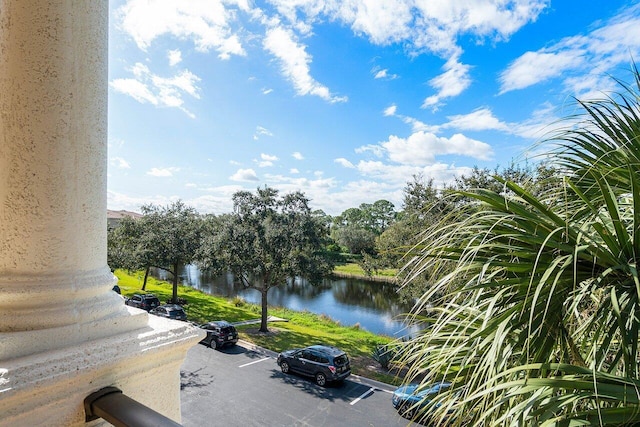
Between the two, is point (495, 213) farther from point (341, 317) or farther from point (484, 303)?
point (341, 317)

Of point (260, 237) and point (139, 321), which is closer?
point (139, 321)

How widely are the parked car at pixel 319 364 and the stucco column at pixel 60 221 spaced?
975cm

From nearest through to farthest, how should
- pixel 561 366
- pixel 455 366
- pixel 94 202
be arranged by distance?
pixel 94 202
pixel 561 366
pixel 455 366

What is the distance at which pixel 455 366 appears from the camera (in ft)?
7.80

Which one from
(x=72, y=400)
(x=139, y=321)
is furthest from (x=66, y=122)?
(x=72, y=400)

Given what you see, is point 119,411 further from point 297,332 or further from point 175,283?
point 175,283

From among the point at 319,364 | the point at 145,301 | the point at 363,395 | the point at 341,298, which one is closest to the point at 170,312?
the point at 145,301

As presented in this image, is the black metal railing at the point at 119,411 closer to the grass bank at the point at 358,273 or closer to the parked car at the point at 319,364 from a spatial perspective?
the parked car at the point at 319,364

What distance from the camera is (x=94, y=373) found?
1.13 metres

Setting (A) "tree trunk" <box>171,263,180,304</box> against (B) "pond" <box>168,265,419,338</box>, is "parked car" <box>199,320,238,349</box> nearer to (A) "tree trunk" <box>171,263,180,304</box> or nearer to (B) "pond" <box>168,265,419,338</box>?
(B) "pond" <box>168,265,419,338</box>

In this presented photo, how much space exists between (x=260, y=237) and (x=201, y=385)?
6.19m

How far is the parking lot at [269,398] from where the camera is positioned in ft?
27.7

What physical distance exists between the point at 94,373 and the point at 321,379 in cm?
1038

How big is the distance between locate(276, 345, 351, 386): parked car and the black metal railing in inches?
393
